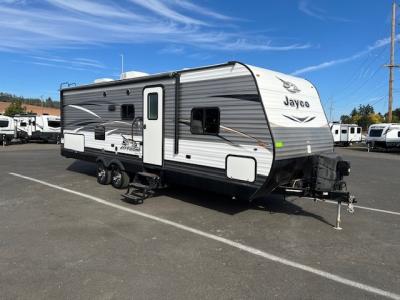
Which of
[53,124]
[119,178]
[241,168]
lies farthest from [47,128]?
[241,168]

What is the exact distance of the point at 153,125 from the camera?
881 cm

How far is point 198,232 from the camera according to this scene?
6.41m

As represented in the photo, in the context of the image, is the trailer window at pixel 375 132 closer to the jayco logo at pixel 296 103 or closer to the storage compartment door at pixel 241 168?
the jayco logo at pixel 296 103

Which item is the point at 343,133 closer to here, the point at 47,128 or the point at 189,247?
the point at 47,128

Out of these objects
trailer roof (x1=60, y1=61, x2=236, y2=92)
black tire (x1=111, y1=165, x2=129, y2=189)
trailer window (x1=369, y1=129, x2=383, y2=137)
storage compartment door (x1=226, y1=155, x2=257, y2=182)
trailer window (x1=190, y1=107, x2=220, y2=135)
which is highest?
trailer roof (x1=60, y1=61, x2=236, y2=92)

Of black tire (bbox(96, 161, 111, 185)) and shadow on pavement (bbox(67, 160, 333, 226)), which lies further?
black tire (bbox(96, 161, 111, 185))

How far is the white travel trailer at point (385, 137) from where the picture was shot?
29000mm

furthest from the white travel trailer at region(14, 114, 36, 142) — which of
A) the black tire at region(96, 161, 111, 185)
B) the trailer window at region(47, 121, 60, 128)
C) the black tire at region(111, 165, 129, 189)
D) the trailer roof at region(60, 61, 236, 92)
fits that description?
the black tire at region(111, 165, 129, 189)

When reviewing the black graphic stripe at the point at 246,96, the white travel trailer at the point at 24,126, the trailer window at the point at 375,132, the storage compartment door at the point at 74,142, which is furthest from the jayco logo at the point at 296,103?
the white travel trailer at the point at 24,126

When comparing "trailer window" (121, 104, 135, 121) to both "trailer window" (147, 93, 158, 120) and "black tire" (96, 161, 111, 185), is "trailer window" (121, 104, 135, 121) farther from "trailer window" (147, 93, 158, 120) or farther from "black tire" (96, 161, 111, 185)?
"black tire" (96, 161, 111, 185)

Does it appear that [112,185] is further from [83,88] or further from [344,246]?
[344,246]

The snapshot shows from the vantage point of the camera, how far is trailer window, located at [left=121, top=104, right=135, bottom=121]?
376 inches

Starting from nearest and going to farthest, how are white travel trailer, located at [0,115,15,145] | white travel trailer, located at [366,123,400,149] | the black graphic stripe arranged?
the black graphic stripe
white travel trailer, located at [0,115,15,145]
white travel trailer, located at [366,123,400,149]

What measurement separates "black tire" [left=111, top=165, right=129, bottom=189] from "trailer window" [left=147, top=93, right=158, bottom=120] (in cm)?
201
